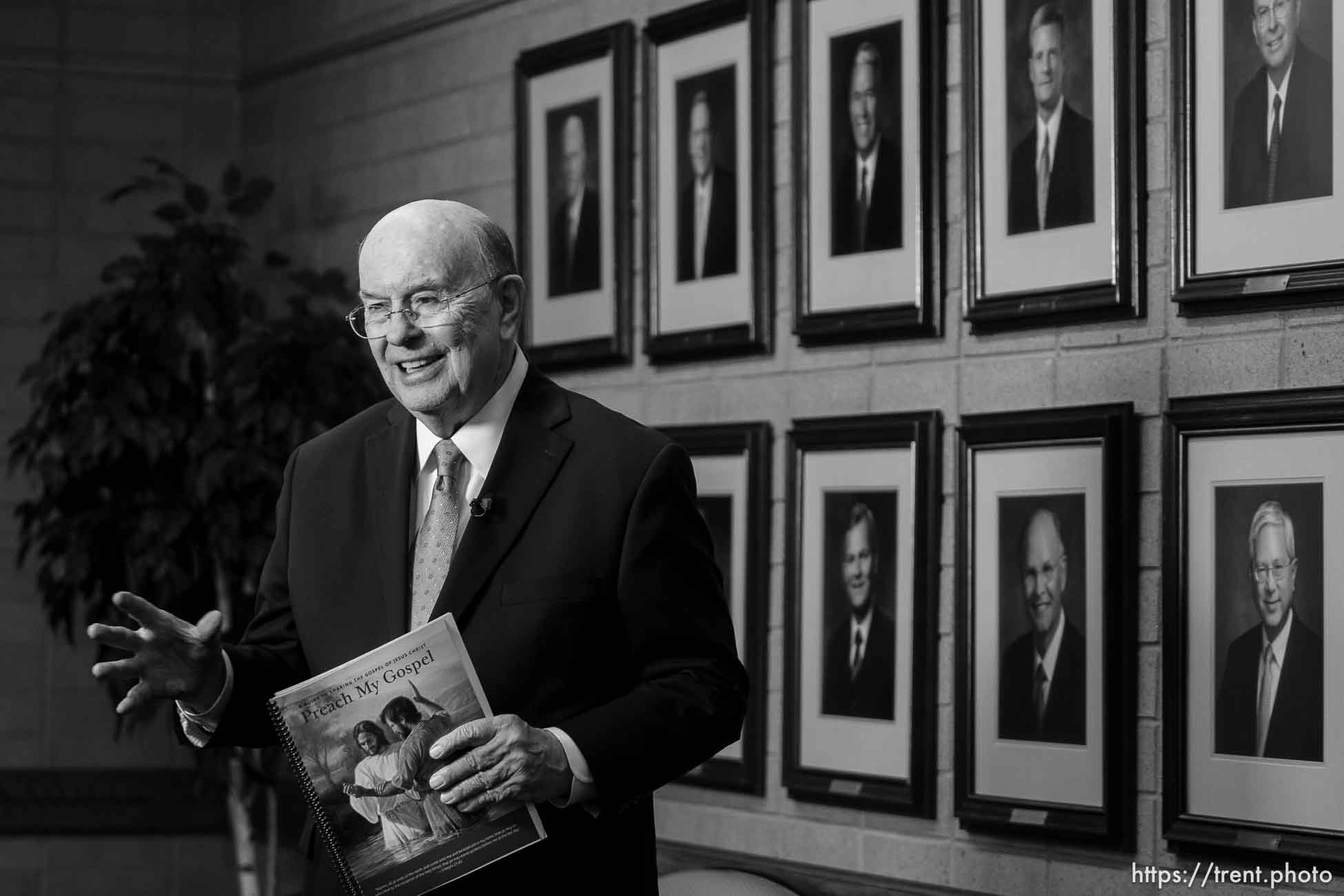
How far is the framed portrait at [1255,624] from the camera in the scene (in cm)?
302

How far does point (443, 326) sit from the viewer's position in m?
2.25

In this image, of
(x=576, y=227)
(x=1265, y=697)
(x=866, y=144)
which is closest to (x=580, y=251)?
(x=576, y=227)

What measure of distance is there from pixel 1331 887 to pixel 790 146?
1.98 meters

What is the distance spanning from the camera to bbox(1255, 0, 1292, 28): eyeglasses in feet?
10.2

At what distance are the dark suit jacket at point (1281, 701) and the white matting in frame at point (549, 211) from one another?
6.45 ft

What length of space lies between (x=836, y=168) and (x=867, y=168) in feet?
0.32

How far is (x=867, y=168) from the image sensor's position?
3.90 metres

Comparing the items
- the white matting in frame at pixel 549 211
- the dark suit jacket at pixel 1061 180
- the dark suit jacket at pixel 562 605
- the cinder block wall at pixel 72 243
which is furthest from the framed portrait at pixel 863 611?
the cinder block wall at pixel 72 243

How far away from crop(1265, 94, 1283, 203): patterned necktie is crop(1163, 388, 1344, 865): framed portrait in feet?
1.13

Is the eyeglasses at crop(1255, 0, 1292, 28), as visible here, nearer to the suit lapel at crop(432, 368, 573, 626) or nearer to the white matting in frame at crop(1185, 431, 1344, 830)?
the white matting in frame at crop(1185, 431, 1344, 830)

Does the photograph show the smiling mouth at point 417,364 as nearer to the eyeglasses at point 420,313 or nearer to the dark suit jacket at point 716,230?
the eyeglasses at point 420,313

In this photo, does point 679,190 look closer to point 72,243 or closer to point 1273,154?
point 1273,154

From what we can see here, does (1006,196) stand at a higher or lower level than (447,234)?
higher

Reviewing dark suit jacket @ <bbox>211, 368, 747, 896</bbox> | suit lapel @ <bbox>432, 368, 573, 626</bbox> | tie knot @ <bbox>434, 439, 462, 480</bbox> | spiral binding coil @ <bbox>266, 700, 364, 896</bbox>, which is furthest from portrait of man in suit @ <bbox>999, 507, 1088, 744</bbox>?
spiral binding coil @ <bbox>266, 700, 364, 896</bbox>
